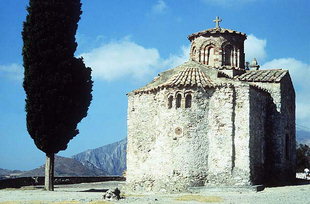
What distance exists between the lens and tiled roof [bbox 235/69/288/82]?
21.5 m

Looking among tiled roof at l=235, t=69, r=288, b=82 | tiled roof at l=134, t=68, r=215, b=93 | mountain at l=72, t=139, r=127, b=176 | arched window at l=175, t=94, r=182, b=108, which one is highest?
tiled roof at l=235, t=69, r=288, b=82

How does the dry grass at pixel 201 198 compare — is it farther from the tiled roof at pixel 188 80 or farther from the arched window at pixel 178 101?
the tiled roof at pixel 188 80

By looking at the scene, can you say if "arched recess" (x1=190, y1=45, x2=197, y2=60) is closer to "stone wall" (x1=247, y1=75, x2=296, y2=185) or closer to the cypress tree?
"stone wall" (x1=247, y1=75, x2=296, y2=185)

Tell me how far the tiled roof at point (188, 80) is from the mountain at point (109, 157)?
88.8 metres

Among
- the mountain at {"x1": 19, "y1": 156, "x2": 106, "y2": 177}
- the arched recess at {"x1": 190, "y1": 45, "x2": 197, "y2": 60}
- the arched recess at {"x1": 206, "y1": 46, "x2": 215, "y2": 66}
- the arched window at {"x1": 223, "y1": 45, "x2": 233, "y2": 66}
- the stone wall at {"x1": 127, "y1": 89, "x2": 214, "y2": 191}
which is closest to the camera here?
→ the stone wall at {"x1": 127, "y1": 89, "x2": 214, "y2": 191}

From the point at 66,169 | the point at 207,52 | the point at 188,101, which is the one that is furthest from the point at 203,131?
the point at 66,169

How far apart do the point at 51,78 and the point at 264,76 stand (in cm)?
1102

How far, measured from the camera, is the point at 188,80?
18.6 m

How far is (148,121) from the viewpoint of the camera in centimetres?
2005

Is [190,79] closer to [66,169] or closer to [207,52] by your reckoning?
[207,52]

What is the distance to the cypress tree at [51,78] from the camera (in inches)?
744

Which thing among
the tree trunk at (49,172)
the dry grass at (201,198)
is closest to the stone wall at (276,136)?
the dry grass at (201,198)

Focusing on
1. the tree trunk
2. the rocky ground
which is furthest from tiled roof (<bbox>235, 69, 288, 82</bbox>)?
the tree trunk

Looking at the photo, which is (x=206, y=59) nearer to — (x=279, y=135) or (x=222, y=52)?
(x=222, y=52)
